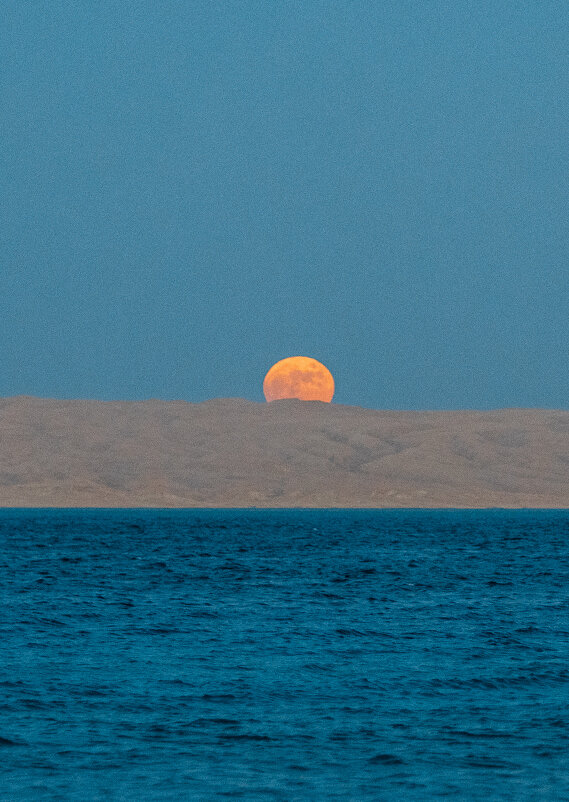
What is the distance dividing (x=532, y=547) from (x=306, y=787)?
223 feet

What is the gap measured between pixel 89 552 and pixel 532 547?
31.4 meters

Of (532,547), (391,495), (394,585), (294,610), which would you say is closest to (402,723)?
(294,610)

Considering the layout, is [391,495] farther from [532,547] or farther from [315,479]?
[532,547]

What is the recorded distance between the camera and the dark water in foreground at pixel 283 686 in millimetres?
18375

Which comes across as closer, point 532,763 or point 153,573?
point 532,763

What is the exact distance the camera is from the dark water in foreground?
18.4m

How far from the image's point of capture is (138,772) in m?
18.5

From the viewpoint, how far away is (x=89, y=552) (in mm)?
75125

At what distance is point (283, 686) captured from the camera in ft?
84.5

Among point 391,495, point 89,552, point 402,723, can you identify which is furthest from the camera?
point 391,495

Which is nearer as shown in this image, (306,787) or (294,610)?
(306,787)

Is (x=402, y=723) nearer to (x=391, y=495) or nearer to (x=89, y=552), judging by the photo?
(x=89, y=552)

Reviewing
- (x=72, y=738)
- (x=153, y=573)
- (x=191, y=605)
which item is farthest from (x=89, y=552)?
(x=72, y=738)

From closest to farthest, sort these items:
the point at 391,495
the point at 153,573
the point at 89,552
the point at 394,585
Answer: the point at 394,585 → the point at 153,573 → the point at 89,552 → the point at 391,495
